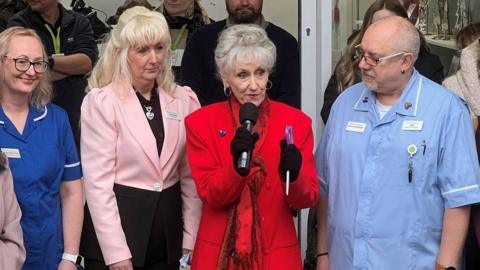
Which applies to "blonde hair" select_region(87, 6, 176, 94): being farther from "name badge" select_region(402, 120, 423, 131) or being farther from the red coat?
"name badge" select_region(402, 120, 423, 131)

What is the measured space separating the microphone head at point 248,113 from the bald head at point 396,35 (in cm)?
55

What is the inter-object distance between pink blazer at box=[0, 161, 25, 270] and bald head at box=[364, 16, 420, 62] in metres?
1.40

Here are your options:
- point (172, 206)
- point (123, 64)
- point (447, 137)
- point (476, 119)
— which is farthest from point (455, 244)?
point (123, 64)

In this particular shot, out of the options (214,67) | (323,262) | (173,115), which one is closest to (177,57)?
(214,67)

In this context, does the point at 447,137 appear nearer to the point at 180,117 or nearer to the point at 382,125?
the point at 382,125

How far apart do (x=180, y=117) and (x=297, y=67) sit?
1064mm

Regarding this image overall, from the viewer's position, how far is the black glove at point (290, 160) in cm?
234

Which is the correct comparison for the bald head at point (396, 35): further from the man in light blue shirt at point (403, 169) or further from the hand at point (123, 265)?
the hand at point (123, 265)

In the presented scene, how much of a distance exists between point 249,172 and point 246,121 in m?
0.23

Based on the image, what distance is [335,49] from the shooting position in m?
3.80

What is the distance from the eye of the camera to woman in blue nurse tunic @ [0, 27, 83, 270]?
8.68 ft

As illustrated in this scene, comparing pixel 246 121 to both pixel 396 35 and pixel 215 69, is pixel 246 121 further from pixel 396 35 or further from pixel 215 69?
pixel 215 69

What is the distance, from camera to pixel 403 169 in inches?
99.2

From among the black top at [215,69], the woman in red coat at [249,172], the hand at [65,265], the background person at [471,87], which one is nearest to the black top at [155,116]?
the woman in red coat at [249,172]
